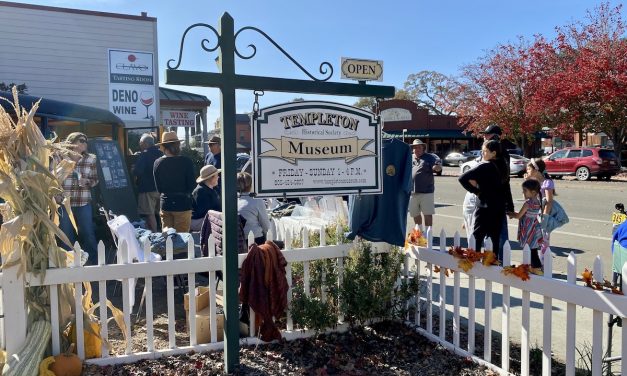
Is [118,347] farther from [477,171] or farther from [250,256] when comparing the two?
[477,171]

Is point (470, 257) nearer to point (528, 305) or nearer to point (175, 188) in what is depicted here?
point (528, 305)

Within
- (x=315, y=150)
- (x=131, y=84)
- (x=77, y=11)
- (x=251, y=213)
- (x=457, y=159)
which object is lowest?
(x=251, y=213)

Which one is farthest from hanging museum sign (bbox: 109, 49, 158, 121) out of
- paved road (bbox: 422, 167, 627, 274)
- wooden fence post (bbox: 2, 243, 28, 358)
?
wooden fence post (bbox: 2, 243, 28, 358)

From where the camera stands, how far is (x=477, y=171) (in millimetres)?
4871

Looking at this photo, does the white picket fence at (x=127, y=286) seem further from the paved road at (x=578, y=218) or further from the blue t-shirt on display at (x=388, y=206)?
the paved road at (x=578, y=218)

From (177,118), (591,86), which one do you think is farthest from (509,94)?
(177,118)

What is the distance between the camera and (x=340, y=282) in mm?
4402

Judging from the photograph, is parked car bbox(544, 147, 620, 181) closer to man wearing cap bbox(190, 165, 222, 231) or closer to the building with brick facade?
man wearing cap bbox(190, 165, 222, 231)

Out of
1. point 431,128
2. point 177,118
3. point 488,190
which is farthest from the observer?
point 431,128

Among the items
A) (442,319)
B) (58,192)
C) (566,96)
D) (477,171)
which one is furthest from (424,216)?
(566,96)

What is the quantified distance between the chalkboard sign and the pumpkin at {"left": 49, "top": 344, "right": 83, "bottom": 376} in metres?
4.91

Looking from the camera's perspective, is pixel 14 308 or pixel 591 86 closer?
pixel 14 308

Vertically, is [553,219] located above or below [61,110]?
below

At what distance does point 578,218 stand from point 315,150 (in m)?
9.51
